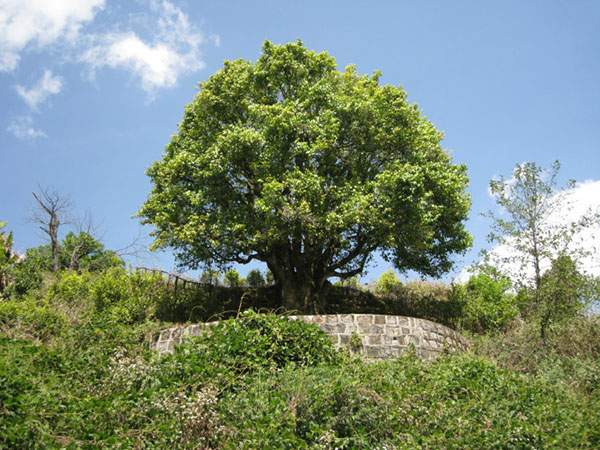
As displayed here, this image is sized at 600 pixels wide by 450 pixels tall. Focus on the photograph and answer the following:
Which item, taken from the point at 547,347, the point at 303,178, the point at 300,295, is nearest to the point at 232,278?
the point at 300,295

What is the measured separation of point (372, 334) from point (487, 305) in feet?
28.8

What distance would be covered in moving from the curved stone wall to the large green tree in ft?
13.0

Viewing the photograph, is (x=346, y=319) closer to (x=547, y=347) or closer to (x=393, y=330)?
(x=393, y=330)

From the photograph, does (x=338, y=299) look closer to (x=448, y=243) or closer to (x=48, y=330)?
(x=448, y=243)

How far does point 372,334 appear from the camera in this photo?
44.5ft

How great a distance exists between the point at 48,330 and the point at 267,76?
10820mm

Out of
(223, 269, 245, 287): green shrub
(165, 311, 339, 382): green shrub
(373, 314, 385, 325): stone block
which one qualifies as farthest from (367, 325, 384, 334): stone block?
(223, 269, 245, 287): green shrub

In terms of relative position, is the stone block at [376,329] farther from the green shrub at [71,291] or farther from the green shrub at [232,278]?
the green shrub at [232,278]

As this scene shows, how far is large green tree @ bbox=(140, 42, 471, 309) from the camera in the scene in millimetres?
17328

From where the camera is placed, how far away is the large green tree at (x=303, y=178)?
17.3 meters

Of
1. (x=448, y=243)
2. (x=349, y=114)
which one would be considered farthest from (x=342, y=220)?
(x=448, y=243)

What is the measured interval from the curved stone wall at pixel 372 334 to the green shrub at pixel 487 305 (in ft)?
21.0

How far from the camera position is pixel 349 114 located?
18641 millimetres

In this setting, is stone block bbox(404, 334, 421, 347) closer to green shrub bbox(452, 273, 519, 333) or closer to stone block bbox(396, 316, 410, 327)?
stone block bbox(396, 316, 410, 327)
